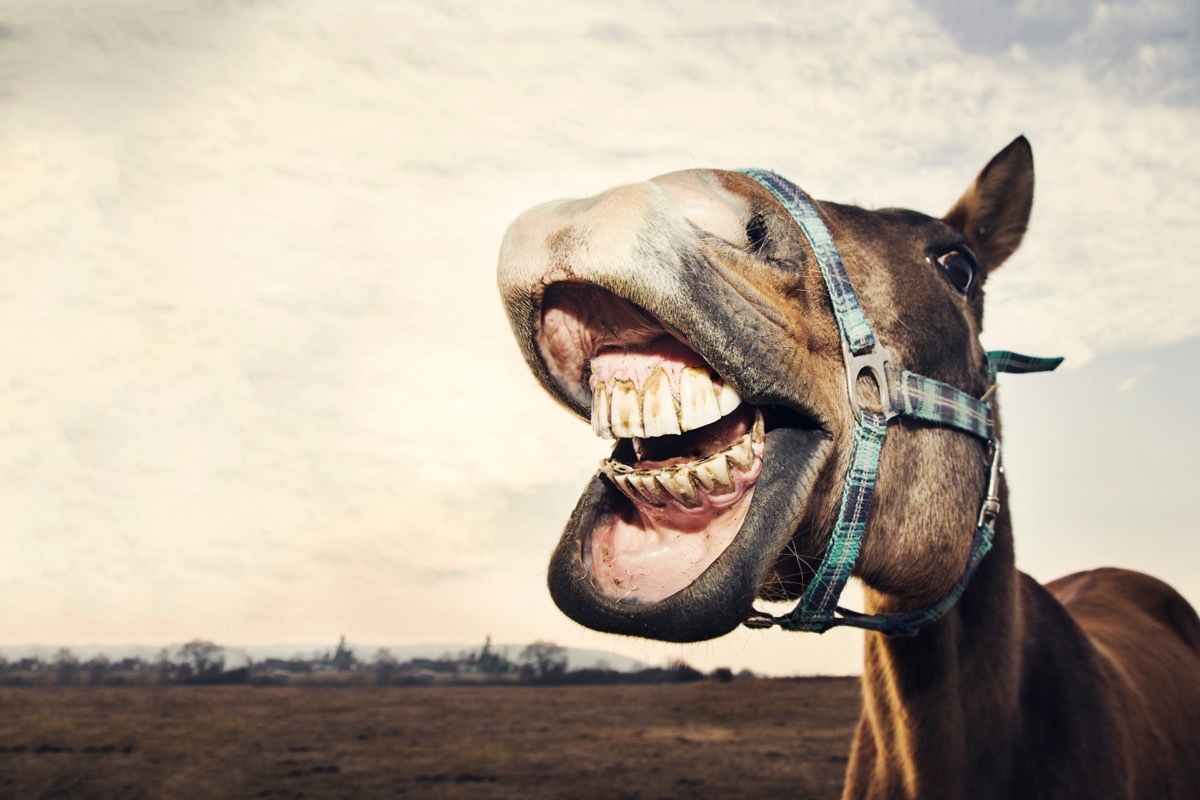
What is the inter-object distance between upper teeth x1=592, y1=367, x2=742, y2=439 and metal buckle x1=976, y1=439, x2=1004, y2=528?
1193mm

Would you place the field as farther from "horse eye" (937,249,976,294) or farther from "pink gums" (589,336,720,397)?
"pink gums" (589,336,720,397)

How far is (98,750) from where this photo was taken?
86.7 ft

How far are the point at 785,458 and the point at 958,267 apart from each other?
138 cm

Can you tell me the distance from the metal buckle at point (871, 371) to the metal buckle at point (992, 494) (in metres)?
0.65

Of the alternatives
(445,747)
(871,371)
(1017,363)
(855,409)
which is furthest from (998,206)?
(445,747)

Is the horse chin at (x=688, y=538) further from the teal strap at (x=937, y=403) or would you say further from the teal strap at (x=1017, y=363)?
the teal strap at (x=1017, y=363)

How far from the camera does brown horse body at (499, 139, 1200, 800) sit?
A: 5.72 ft

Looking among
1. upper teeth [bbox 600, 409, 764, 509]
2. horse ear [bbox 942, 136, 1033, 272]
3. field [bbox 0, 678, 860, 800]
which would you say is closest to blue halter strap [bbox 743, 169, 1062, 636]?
upper teeth [bbox 600, 409, 764, 509]

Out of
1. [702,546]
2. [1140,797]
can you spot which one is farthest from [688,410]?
[1140,797]

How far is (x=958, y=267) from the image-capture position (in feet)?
9.20

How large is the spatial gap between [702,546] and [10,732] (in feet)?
141

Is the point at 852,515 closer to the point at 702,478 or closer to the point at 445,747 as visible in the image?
the point at 702,478

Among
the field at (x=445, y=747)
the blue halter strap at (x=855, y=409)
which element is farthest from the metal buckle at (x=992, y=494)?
the field at (x=445, y=747)

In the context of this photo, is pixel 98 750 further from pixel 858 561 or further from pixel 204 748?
pixel 858 561
